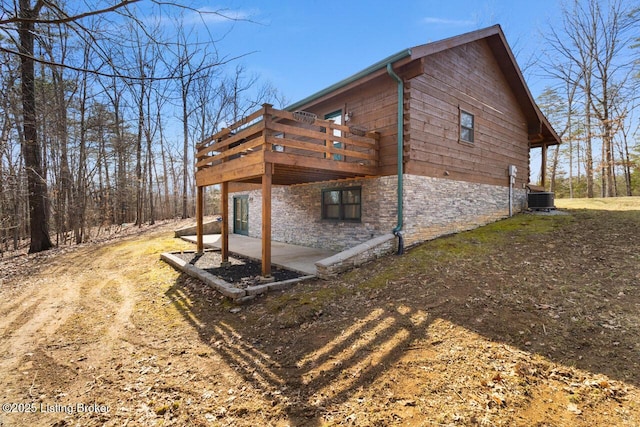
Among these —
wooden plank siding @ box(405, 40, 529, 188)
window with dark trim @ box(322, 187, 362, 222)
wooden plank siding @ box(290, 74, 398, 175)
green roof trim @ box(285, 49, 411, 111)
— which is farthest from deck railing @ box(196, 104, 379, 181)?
green roof trim @ box(285, 49, 411, 111)

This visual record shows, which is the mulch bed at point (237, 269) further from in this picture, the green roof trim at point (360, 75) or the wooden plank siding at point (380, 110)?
the green roof trim at point (360, 75)

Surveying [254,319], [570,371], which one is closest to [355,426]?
[570,371]

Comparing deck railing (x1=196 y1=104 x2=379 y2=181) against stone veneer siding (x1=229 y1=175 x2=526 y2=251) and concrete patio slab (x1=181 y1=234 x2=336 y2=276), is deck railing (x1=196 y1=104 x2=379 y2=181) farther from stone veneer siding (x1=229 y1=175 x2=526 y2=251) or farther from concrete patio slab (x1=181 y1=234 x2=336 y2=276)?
concrete patio slab (x1=181 y1=234 x2=336 y2=276)

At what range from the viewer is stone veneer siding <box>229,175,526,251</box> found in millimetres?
7852

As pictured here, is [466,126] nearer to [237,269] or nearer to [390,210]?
[390,210]

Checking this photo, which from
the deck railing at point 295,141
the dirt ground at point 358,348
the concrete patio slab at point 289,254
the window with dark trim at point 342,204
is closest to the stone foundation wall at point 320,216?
the window with dark trim at point 342,204

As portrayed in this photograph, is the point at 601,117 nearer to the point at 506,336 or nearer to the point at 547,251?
the point at 547,251

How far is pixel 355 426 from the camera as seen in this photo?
8.23ft

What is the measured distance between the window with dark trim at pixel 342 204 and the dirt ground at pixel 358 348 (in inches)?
94.9

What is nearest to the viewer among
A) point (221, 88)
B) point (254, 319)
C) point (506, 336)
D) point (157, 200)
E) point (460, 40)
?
point (506, 336)

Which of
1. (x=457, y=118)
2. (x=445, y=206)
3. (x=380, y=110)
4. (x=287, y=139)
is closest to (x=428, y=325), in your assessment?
(x=287, y=139)

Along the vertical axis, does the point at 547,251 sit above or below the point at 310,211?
below

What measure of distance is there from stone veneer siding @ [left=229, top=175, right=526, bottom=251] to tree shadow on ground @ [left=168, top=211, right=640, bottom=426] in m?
1.50

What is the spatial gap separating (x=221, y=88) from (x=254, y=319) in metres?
24.8
